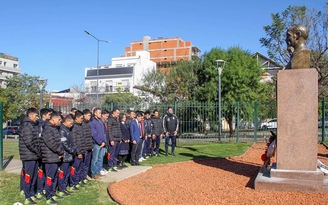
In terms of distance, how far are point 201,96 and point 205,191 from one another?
18854mm

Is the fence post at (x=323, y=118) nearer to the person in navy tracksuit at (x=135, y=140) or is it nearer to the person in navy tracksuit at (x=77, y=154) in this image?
the person in navy tracksuit at (x=135, y=140)

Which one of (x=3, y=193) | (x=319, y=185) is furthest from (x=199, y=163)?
(x=3, y=193)

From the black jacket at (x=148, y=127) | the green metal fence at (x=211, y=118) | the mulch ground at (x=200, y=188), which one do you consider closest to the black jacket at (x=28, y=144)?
the mulch ground at (x=200, y=188)

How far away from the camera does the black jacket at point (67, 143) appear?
6.64 metres

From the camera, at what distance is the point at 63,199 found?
6.39m

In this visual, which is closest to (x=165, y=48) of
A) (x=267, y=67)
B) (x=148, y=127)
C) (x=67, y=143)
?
(x=267, y=67)

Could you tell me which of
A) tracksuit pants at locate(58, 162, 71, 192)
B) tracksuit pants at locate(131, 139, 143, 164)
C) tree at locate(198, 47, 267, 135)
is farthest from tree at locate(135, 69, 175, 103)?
tracksuit pants at locate(58, 162, 71, 192)

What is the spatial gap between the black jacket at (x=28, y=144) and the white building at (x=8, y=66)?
6264 centimetres

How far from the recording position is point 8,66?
68188 millimetres

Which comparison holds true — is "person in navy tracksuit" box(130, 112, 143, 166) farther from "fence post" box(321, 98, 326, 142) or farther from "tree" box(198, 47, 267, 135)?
"tree" box(198, 47, 267, 135)

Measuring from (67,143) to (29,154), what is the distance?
31.5 inches

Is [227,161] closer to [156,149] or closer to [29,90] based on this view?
[156,149]

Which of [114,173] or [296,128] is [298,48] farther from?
[114,173]

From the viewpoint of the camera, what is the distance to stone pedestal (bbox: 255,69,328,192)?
6.95 meters
